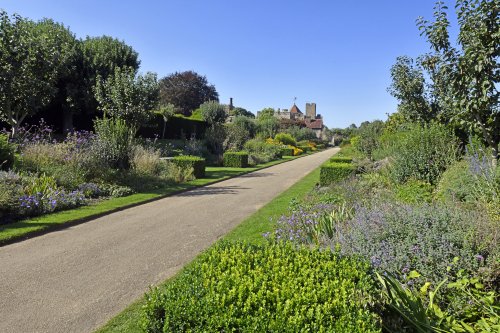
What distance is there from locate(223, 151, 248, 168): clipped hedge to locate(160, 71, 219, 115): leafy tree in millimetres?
33228

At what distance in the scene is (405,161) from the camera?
9328 mm

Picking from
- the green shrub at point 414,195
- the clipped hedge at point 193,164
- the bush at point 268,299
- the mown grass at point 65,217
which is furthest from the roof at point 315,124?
the bush at point 268,299

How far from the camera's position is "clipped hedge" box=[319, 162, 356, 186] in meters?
12.4

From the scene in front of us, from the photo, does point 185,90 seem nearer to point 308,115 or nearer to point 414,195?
point 414,195

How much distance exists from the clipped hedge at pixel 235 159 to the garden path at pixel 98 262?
12564 mm

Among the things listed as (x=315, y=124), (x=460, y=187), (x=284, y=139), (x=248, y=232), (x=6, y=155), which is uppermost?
(x=315, y=124)

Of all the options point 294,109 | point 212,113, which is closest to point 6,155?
point 212,113

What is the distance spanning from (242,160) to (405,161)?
13.8 meters

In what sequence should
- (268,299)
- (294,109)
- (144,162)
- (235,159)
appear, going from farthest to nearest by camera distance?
(294,109)
(235,159)
(144,162)
(268,299)

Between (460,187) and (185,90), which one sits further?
(185,90)

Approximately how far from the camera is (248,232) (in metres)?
6.88

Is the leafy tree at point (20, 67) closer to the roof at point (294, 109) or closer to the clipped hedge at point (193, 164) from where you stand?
the clipped hedge at point (193, 164)

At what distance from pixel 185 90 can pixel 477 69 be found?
51.3m

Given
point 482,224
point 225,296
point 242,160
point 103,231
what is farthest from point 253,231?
point 242,160
